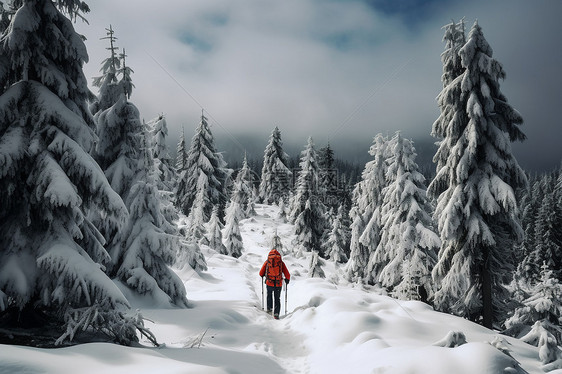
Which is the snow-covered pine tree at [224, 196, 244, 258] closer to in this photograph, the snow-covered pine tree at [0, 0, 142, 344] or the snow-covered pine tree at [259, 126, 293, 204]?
the snow-covered pine tree at [0, 0, 142, 344]

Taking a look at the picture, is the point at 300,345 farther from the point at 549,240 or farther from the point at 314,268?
the point at 549,240

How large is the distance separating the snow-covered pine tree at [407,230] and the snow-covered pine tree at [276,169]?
37.5 m

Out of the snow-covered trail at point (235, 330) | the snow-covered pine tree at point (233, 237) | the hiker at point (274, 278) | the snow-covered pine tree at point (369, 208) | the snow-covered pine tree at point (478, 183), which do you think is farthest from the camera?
the snow-covered pine tree at point (233, 237)

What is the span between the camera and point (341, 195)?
57.4m

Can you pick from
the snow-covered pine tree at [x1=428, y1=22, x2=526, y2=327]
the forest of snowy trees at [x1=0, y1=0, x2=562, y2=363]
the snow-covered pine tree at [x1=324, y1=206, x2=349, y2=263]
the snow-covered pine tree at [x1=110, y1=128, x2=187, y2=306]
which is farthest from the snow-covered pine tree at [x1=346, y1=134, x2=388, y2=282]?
the snow-covered pine tree at [x1=110, y1=128, x2=187, y2=306]

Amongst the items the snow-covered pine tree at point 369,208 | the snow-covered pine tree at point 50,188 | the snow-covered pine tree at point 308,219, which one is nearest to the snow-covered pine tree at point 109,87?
the snow-covered pine tree at point 50,188

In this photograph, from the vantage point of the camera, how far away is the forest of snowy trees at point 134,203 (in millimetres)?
5781

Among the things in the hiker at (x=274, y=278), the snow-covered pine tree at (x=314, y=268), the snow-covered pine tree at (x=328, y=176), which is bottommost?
the hiker at (x=274, y=278)

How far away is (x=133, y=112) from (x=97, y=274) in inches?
282

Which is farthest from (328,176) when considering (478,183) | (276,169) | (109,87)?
(109,87)

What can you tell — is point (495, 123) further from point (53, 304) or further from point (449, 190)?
point (53, 304)

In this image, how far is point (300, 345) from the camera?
7219 millimetres

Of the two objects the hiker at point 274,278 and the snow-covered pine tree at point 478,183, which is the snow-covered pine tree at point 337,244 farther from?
the hiker at point 274,278

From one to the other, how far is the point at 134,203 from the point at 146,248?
1619 millimetres
